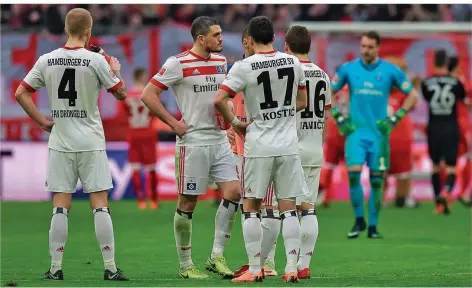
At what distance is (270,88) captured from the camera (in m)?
9.78

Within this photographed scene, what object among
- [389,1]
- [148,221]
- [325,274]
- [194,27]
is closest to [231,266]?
[325,274]

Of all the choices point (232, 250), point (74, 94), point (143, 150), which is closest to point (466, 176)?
point (143, 150)

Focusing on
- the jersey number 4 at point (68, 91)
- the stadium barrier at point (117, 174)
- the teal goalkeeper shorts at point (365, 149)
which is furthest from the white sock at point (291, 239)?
the stadium barrier at point (117, 174)

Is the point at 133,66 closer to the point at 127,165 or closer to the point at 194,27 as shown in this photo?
the point at 127,165

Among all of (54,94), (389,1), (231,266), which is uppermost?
(389,1)

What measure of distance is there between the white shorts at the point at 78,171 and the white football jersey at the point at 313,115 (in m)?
1.97

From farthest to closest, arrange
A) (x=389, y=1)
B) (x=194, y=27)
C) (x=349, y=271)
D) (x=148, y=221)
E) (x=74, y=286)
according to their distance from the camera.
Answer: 1. (x=389, y=1)
2. (x=148, y=221)
3. (x=349, y=271)
4. (x=194, y=27)
5. (x=74, y=286)

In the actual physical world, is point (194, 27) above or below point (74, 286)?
above

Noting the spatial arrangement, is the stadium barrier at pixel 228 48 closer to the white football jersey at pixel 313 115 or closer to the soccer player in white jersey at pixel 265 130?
the white football jersey at pixel 313 115

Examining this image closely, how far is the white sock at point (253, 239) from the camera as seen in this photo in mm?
9789

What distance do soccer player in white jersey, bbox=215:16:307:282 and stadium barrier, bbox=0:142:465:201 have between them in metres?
12.6

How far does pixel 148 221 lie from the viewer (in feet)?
59.1

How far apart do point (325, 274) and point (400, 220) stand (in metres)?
7.55

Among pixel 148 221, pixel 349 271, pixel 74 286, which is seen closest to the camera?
pixel 74 286
